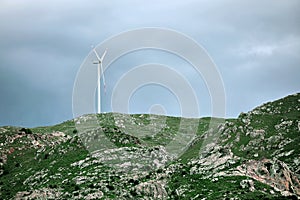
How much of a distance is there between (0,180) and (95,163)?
2920 cm

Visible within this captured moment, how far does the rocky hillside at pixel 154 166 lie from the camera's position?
280 ft

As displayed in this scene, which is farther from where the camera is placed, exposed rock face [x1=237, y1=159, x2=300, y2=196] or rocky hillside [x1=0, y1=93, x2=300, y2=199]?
exposed rock face [x1=237, y1=159, x2=300, y2=196]

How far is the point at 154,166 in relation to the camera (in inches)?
4043

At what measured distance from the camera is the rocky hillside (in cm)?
8531

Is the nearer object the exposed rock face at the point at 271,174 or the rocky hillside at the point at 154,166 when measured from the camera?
the rocky hillside at the point at 154,166

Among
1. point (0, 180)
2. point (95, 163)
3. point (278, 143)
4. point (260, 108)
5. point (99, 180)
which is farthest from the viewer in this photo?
point (260, 108)

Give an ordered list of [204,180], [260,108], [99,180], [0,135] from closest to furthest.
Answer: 1. [204,180]
2. [99,180]
3. [0,135]
4. [260,108]

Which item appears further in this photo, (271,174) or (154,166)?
(154,166)

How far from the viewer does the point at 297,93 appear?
187250 millimetres

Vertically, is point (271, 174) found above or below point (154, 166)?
below

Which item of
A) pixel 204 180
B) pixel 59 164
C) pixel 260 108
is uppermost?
pixel 260 108

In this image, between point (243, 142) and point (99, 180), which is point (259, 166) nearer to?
point (99, 180)

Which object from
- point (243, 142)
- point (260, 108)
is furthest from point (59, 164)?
point (260, 108)

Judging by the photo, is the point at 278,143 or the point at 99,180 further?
the point at 278,143
